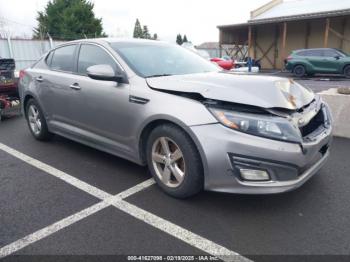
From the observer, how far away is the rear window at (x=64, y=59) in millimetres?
4441

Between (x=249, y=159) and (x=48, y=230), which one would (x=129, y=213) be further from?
(x=249, y=159)

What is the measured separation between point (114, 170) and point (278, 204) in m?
1.98

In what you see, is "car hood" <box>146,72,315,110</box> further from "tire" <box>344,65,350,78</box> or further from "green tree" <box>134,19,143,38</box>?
"green tree" <box>134,19,143,38</box>

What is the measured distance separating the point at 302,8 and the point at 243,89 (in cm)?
2304

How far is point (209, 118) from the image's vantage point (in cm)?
282

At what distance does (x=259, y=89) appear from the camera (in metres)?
2.93

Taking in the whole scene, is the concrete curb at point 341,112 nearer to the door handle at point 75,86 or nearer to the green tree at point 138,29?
the door handle at point 75,86

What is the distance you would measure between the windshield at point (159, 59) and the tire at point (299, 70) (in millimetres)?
13539

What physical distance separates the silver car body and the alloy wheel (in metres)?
0.22

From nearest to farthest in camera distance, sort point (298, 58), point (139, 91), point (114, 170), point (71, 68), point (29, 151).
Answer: point (139, 91), point (114, 170), point (71, 68), point (29, 151), point (298, 58)

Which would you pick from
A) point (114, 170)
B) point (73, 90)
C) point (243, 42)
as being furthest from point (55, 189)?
point (243, 42)

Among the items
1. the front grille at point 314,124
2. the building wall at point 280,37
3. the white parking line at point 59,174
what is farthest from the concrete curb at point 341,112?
the building wall at point 280,37

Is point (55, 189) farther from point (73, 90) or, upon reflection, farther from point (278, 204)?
point (278, 204)

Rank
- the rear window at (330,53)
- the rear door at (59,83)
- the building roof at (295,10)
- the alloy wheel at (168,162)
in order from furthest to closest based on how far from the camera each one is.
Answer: the building roof at (295,10) < the rear window at (330,53) < the rear door at (59,83) < the alloy wheel at (168,162)
